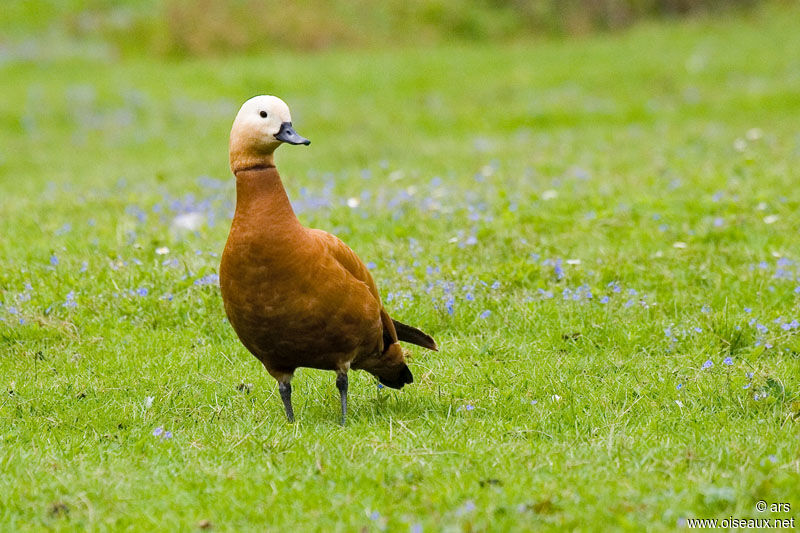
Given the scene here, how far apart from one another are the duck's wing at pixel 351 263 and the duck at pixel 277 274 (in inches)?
0.8

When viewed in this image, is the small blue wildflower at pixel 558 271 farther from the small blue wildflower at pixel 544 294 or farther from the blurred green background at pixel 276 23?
the blurred green background at pixel 276 23

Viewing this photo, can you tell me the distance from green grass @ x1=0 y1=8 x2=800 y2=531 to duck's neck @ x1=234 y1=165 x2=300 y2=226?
1033mm

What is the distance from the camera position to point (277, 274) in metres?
4.74

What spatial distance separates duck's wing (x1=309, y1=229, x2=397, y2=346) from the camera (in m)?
5.14

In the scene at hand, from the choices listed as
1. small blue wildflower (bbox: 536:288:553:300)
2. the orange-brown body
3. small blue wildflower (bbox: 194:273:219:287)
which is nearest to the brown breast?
the orange-brown body

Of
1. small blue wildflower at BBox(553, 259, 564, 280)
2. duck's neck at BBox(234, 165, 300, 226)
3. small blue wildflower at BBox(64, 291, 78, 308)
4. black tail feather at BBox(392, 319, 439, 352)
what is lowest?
small blue wildflower at BBox(553, 259, 564, 280)

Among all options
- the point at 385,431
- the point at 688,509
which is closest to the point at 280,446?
the point at 385,431

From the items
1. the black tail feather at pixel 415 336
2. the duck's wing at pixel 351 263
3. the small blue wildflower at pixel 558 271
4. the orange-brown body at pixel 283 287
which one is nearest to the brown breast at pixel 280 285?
the orange-brown body at pixel 283 287

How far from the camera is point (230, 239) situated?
15.9ft

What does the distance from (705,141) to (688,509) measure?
9.58 meters

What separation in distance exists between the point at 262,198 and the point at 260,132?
310 millimetres

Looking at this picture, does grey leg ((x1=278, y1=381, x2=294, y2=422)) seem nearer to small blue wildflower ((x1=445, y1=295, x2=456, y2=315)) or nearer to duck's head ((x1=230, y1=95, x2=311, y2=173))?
duck's head ((x1=230, y1=95, x2=311, y2=173))

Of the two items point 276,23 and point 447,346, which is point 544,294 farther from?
point 276,23

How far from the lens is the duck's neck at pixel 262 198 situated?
4.80m
